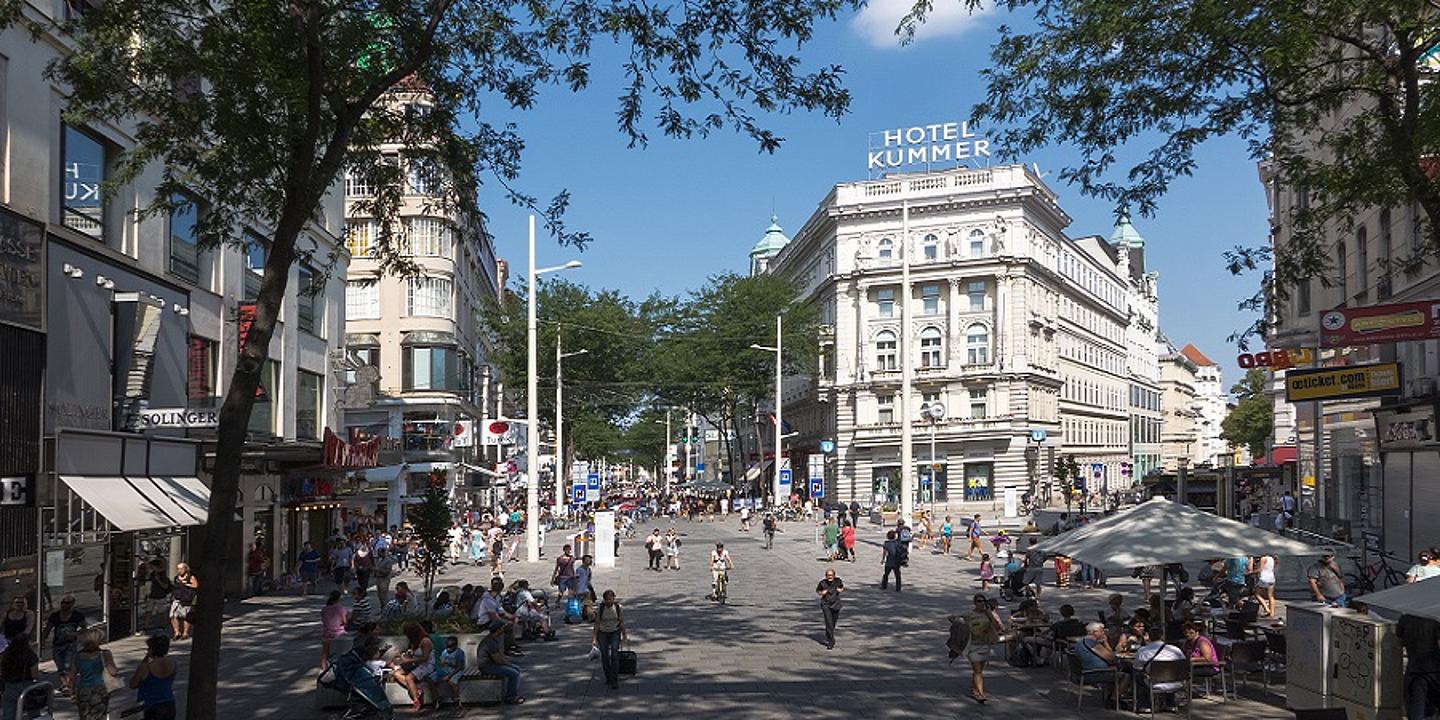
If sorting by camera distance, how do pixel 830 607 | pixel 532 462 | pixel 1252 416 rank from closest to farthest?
pixel 830 607, pixel 532 462, pixel 1252 416

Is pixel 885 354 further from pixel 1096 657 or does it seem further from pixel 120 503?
pixel 1096 657

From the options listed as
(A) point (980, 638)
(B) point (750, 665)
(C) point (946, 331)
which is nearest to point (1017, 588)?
(B) point (750, 665)

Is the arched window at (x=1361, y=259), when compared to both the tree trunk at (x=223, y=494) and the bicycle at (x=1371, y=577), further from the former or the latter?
the tree trunk at (x=223, y=494)

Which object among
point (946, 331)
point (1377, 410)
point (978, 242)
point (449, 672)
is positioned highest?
point (978, 242)

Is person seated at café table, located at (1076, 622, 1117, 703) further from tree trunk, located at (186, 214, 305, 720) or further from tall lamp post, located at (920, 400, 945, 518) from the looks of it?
tall lamp post, located at (920, 400, 945, 518)

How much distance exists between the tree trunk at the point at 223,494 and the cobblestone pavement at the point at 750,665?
13.9ft

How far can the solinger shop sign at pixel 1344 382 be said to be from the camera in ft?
90.8

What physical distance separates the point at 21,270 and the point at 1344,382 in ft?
88.3

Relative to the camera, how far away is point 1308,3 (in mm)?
15398

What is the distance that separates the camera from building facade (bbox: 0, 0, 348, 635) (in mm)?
19203

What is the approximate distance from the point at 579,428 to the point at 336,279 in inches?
1492

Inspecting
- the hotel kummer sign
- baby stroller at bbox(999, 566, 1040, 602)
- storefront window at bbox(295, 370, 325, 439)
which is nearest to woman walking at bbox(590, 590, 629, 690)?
the hotel kummer sign

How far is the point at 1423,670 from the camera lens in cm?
1273

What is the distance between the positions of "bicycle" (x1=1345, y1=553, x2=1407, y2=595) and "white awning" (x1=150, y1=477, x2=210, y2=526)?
22.7 metres
